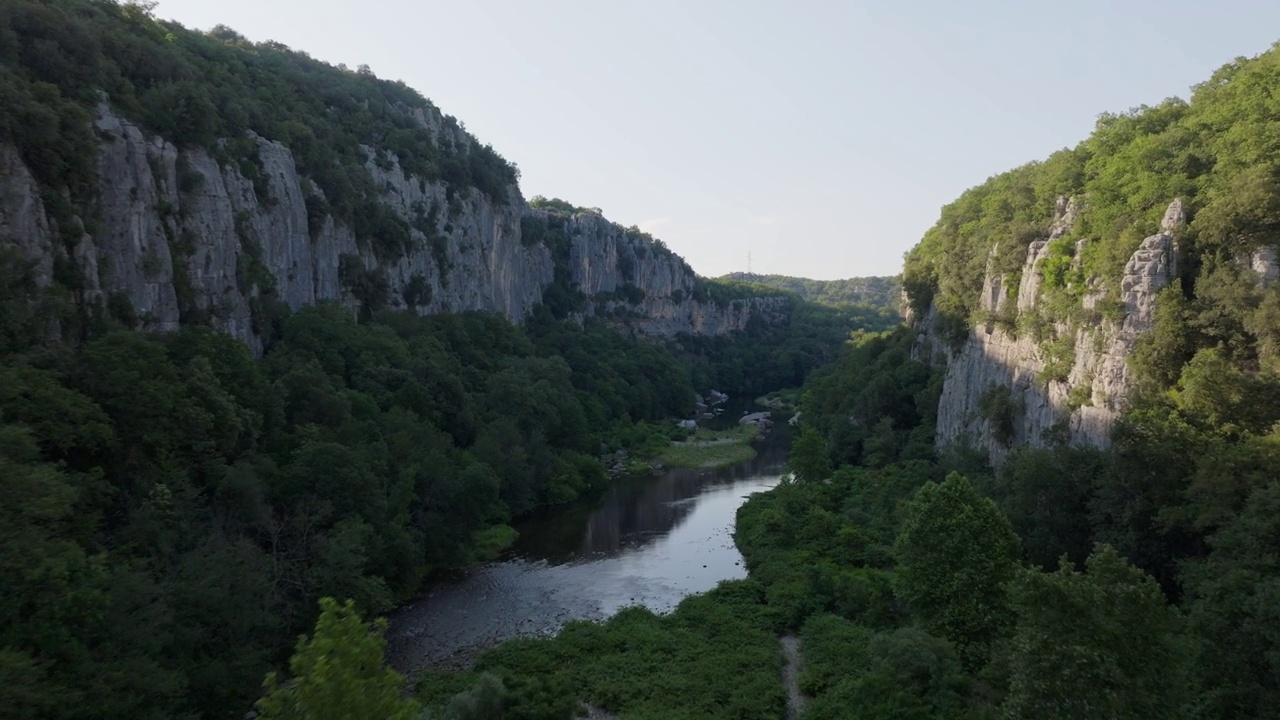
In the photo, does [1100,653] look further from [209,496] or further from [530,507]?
[530,507]

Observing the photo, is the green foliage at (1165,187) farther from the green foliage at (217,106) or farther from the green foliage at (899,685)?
the green foliage at (217,106)

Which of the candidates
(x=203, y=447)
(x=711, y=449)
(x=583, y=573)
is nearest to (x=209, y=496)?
(x=203, y=447)

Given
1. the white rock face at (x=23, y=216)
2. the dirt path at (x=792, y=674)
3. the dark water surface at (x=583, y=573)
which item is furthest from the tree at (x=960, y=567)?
the white rock face at (x=23, y=216)

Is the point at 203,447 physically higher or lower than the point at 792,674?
higher

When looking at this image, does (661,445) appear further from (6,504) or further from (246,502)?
(6,504)

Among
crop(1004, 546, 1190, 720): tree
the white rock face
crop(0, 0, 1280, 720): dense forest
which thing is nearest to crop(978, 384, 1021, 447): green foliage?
crop(0, 0, 1280, 720): dense forest

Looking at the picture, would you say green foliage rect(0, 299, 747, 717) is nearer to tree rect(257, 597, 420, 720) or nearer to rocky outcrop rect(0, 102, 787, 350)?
rocky outcrop rect(0, 102, 787, 350)
